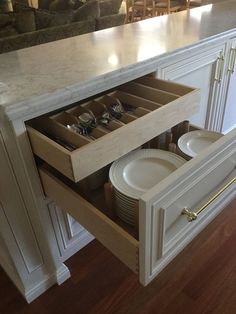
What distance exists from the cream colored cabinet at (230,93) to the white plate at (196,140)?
0.67 meters

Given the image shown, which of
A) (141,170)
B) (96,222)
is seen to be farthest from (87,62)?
(96,222)

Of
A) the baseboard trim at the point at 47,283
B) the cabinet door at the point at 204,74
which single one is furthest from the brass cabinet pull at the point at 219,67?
the baseboard trim at the point at 47,283

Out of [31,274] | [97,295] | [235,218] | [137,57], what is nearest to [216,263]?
[235,218]

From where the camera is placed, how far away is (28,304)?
1108 mm

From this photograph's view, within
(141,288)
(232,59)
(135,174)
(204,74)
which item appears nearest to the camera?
(135,174)

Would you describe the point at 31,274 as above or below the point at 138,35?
below

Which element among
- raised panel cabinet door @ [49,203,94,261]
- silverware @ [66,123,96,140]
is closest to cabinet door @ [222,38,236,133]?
silverware @ [66,123,96,140]

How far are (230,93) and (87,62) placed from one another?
3.33ft

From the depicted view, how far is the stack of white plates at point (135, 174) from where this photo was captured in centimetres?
75

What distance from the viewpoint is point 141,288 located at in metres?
1.14

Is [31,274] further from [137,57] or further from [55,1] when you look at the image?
[55,1]

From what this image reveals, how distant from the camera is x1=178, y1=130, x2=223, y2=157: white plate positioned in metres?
0.94

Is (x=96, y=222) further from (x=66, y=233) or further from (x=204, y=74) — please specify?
(x=204, y=74)

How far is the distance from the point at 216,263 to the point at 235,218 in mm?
308
